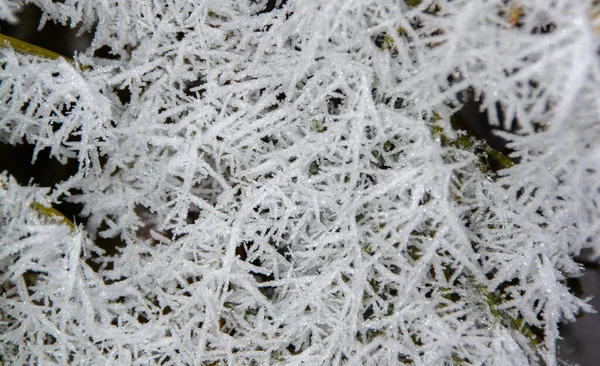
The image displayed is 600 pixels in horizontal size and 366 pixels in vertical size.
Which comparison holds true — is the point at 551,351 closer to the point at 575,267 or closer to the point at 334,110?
the point at 575,267

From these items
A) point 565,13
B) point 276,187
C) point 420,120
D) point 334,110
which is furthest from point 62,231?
point 565,13


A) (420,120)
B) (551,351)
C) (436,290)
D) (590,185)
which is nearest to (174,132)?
(420,120)

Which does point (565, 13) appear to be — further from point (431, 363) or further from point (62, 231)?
point (62, 231)

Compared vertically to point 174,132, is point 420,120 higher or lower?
higher

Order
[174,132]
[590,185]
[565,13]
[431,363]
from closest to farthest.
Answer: [565,13] → [590,185] → [431,363] → [174,132]

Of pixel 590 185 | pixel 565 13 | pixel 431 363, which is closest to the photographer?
pixel 565 13

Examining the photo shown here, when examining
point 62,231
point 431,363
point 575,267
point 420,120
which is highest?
point 420,120

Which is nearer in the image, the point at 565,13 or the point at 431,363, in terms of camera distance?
the point at 565,13
